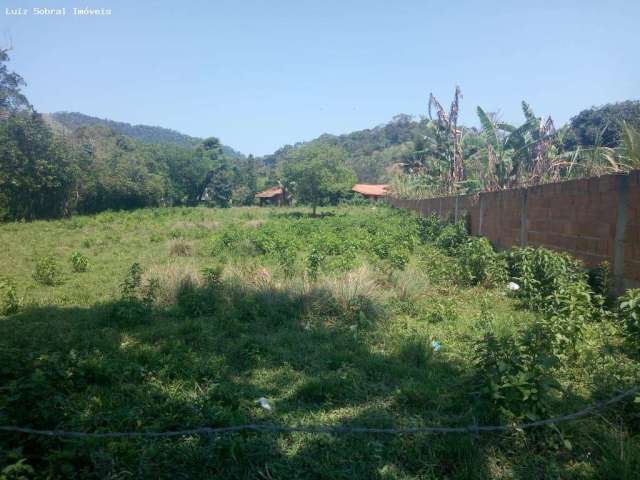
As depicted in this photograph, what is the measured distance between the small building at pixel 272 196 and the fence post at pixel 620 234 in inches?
2052

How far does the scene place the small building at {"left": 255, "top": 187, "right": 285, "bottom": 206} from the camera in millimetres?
58675

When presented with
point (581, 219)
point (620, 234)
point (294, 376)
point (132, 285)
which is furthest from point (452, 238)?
point (294, 376)

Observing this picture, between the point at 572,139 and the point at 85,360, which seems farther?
the point at 572,139

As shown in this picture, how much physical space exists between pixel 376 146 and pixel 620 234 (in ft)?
246

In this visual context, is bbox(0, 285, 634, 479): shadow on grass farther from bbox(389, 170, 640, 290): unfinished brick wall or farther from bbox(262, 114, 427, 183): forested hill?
bbox(262, 114, 427, 183): forested hill

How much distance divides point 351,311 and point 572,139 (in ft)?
109

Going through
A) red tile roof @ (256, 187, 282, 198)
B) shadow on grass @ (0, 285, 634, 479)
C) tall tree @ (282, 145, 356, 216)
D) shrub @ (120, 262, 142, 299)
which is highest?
tall tree @ (282, 145, 356, 216)

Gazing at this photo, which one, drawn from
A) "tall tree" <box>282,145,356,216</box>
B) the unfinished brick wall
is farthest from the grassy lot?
"tall tree" <box>282,145,356,216</box>

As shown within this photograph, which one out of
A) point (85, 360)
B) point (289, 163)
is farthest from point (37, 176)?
point (85, 360)

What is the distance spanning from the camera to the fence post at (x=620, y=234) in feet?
19.6

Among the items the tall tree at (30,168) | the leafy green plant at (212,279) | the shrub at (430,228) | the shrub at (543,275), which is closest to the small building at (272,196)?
the tall tree at (30,168)

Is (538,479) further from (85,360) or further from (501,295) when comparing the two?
(501,295)

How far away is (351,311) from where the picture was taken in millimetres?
6328

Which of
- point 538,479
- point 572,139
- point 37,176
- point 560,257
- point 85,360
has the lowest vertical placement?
point 538,479
